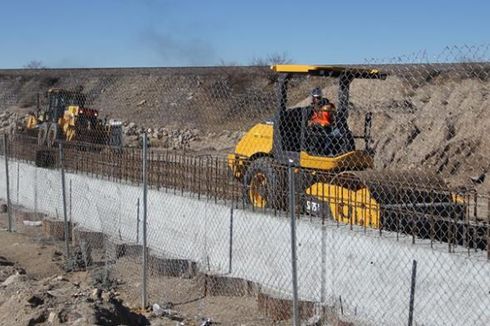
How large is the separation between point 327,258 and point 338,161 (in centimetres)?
228

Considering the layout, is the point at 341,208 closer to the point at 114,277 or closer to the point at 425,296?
Result: the point at 425,296

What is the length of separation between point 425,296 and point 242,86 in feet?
109

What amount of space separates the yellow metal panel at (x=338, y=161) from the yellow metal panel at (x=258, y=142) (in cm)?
116

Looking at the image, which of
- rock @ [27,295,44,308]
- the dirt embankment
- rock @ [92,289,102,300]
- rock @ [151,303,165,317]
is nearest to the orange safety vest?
the dirt embankment

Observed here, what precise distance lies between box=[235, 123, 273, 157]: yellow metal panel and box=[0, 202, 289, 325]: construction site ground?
260 cm


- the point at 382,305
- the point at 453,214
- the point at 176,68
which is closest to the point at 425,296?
the point at 382,305

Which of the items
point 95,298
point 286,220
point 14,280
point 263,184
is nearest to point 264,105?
point 263,184

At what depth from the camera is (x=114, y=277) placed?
1104cm

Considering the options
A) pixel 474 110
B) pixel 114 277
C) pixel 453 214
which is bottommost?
pixel 114 277

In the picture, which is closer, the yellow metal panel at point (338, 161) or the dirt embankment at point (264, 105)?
the yellow metal panel at point (338, 161)

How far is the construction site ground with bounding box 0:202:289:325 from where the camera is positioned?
7762 millimetres

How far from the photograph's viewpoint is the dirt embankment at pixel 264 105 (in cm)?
1945

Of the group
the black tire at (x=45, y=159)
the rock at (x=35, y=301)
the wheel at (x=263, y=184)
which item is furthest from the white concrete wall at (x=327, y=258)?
the black tire at (x=45, y=159)

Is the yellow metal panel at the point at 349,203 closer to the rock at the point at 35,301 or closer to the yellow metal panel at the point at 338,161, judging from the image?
the yellow metal panel at the point at 338,161
